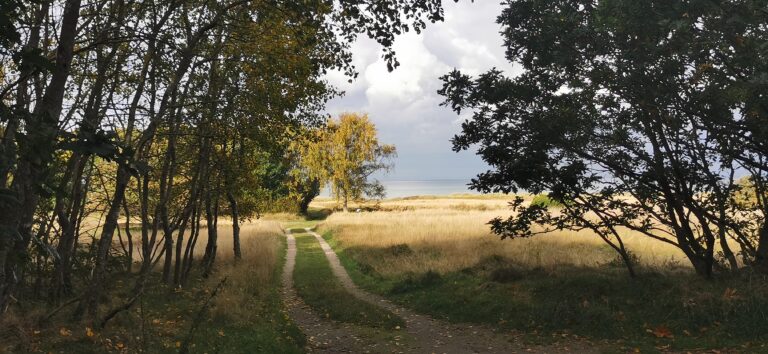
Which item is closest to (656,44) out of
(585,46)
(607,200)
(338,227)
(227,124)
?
(585,46)

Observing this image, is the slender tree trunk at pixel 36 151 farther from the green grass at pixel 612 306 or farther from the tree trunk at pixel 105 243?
the green grass at pixel 612 306

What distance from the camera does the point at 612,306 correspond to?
11180mm

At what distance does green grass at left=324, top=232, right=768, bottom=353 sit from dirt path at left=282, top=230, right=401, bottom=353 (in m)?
2.65

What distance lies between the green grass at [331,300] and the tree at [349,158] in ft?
106

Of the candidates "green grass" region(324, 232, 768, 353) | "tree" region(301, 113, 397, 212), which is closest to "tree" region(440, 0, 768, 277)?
"green grass" region(324, 232, 768, 353)

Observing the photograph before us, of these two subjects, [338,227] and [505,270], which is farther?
[338,227]

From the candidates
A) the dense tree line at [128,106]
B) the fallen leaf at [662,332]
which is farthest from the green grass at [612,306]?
the dense tree line at [128,106]

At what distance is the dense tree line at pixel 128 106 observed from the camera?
311cm

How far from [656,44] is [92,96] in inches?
444

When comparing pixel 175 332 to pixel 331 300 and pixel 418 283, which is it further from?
pixel 418 283

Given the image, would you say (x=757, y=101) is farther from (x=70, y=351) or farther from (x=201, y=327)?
(x=70, y=351)

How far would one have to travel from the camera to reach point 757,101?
8.33m

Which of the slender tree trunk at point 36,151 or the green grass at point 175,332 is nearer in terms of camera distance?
the slender tree trunk at point 36,151

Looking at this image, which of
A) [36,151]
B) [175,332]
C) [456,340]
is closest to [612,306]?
[456,340]
